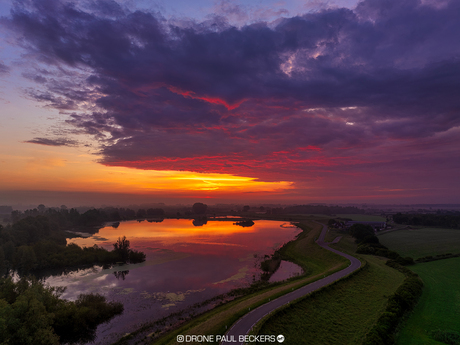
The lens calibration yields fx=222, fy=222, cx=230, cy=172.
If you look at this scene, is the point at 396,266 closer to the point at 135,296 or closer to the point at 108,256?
the point at 135,296

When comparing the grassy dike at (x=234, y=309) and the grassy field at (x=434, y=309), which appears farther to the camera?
the grassy field at (x=434, y=309)

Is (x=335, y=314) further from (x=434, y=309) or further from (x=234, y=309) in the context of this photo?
(x=434, y=309)

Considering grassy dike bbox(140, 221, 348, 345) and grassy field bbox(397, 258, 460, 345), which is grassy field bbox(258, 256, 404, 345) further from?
grassy dike bbox(140, 221, 348, 345)

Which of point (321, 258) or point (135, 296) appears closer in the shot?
point (135, 296)

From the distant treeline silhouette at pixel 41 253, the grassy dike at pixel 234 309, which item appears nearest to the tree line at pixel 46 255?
the distant treeline silhouette at pixel 41 253

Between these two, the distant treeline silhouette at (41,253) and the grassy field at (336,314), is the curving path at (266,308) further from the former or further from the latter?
the distant treeline silhouette at (41,253)

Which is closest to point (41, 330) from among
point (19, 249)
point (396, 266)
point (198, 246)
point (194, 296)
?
point (194, 296)

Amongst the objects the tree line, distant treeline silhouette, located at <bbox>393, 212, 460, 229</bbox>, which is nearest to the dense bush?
the tree line

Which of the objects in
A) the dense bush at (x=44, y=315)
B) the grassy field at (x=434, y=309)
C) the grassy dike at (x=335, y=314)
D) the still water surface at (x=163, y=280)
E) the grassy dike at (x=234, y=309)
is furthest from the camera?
the still water surface at (x=163, y=280)
